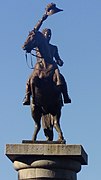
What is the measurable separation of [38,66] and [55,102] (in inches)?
38.5

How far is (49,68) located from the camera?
15.0 m

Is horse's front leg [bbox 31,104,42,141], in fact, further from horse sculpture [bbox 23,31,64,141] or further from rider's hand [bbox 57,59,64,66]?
rider's hand [bbox 57,59,64,66]

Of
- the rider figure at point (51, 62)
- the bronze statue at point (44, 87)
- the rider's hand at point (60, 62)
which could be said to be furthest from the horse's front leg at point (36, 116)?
the rider's hand at point (60, 62)

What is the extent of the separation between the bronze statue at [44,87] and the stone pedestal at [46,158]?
2.08 feet

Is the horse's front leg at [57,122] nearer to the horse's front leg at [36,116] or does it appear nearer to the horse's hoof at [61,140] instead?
the horse's hoof at [61,140]

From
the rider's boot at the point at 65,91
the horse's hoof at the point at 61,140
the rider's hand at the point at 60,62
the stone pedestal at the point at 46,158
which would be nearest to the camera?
the stone pedestal at the point at 46,158

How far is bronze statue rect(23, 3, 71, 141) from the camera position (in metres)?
14.8

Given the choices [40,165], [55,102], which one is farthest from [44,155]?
[55,102]

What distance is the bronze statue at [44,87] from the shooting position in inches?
583

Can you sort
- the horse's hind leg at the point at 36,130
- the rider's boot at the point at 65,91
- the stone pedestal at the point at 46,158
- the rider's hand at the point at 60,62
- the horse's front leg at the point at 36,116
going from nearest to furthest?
the stone pedestal at the point at 46,158 < the horse's hind leg at the point at 36,130 < the rider's boot at the point at 65,91 < the horse's front leg at the point at 36,116 < the rider's hand at the point at 60,62

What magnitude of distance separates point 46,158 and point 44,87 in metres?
1.82

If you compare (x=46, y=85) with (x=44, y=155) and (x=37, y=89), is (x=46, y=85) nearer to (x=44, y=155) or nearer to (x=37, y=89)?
(x=37, y=89)

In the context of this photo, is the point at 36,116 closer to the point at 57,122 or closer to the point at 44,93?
the point at 57,122

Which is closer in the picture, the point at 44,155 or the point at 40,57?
the point at 44,155
